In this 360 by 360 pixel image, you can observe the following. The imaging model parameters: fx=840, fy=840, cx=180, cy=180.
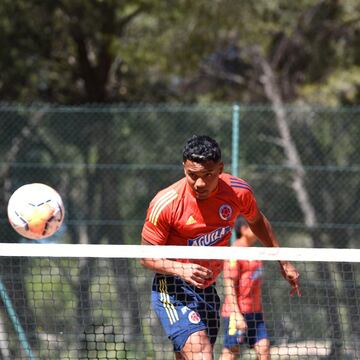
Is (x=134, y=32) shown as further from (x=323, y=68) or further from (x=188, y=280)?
(x=188, y=280)

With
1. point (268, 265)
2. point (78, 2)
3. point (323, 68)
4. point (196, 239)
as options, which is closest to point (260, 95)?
point (323, 68)

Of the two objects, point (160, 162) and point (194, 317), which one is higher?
point (160, 162)

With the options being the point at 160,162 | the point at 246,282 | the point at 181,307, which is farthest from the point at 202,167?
the point at 160,162

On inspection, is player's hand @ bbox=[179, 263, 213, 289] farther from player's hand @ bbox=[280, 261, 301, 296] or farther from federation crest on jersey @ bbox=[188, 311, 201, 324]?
player's hand @ bbox=[280, 261, 301, 296]

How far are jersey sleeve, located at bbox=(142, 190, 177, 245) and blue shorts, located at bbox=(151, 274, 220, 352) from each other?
31 cm

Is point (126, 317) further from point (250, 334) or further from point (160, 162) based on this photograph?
point (160, 162)

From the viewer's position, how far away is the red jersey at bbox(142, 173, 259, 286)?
550cm

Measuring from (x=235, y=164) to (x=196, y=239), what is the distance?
475 cm

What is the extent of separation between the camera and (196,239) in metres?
5.68

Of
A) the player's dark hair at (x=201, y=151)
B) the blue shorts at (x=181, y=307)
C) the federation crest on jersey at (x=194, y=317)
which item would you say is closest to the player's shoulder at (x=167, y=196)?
the player's dark hair at (x=201, y=151)

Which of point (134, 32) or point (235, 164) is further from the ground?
point (134, 32)

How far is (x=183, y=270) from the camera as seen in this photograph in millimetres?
5270

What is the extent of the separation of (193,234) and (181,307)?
492mm

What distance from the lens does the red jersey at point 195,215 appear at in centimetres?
550
